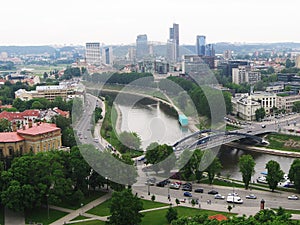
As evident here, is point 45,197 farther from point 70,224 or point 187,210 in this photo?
point 187,210

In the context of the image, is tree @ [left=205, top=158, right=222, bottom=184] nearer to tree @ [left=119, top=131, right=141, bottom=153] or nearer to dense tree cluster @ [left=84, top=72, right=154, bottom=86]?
tree @ [left=119, top=131, right=141, bottom=153]

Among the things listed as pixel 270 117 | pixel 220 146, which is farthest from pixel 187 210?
pixel 270 117

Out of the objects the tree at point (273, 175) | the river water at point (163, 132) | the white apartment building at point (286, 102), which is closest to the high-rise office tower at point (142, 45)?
the river water at point (163, 132)

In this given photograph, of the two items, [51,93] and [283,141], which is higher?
[51,93]

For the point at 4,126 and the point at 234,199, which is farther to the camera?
the point at 4,126

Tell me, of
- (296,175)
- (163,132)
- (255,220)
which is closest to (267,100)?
(163,132)

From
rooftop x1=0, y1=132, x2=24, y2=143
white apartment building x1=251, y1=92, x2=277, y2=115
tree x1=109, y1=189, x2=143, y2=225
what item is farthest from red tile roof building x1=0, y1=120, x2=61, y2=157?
white apartment building x1=251, y1=92, x2=277, y2=115

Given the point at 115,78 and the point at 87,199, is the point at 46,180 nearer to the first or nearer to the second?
the point at 87,199
